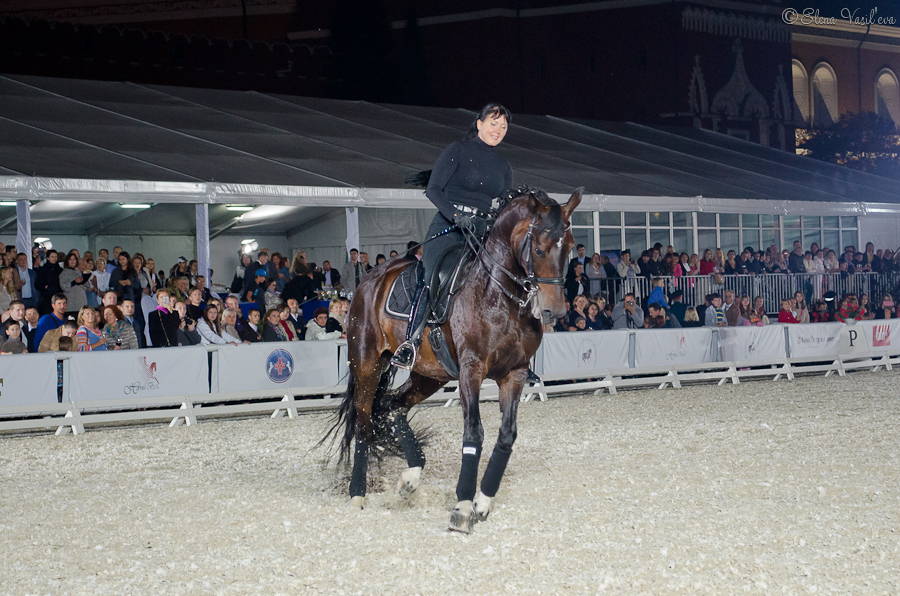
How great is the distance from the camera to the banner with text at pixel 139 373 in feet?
39.7

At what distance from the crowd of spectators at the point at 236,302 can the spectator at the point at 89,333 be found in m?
0.01

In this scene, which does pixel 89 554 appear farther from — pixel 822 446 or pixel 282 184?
pixel 282 184

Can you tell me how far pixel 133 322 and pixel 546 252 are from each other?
28.6 feet

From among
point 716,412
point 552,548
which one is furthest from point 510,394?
point 716,412

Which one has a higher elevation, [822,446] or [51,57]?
[51,57]

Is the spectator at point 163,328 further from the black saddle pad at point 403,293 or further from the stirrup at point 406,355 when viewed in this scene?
the stirrup at point 406,355

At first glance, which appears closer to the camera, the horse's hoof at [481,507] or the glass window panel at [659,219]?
the horse's hoof at [481,507]

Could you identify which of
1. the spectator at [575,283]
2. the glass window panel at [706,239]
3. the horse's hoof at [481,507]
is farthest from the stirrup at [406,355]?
the glass window panel at [706,239]

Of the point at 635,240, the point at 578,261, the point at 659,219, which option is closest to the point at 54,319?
the point at 578,261

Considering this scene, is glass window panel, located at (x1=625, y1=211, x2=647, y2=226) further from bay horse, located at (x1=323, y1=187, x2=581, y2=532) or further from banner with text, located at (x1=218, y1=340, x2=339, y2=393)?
bay horse, located at (x1=323, y1=187, x2=581, y2=532)

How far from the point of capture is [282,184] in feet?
57.6

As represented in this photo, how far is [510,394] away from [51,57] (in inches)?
1203

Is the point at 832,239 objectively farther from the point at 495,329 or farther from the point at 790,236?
the point at 495,329

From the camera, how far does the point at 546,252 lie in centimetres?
643
